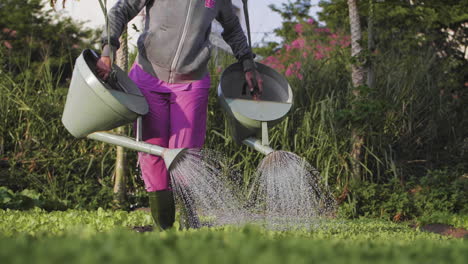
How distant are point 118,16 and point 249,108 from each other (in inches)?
40.8

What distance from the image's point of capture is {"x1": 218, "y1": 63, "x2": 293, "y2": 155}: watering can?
4.00 m

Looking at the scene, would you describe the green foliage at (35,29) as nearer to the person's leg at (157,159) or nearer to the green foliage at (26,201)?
the green foliage at (26,201)

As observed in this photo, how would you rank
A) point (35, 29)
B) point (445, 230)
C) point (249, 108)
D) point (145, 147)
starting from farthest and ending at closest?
point (35, 29) < point (445, 230) < point (249, 108) < point (145, 147)

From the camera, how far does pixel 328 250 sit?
180cm

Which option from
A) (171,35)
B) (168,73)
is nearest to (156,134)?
(168,73)

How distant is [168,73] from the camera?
385 cm

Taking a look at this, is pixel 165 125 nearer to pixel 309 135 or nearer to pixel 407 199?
pixel 309 135

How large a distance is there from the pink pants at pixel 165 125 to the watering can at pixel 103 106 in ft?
0.46

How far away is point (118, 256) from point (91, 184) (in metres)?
5.15

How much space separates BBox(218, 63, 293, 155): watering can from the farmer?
0.24 metres

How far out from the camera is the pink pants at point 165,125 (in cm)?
386

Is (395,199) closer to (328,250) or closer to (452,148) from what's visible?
(452,148)

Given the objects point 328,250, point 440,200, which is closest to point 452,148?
point 440,200

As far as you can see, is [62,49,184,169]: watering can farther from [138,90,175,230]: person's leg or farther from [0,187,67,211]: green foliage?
[0,187,67,211]: green foliage
